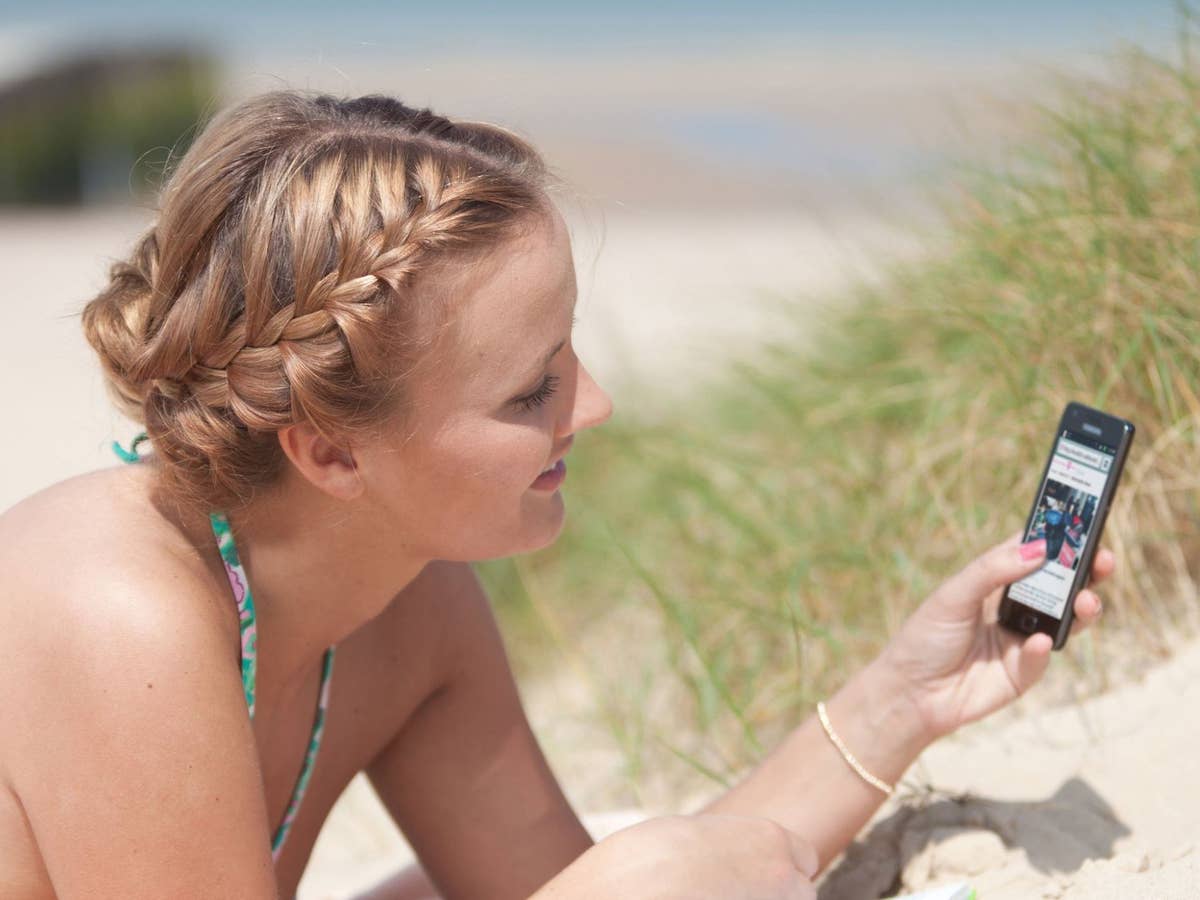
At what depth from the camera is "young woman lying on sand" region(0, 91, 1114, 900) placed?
1385 mm

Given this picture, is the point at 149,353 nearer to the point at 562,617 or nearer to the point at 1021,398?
the point at 1021,398

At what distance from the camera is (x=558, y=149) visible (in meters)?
14.7

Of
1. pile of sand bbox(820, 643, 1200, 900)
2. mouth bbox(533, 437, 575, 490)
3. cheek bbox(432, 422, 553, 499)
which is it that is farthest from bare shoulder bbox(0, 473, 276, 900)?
pile of sand bbox(820, 643, 1200, 900)

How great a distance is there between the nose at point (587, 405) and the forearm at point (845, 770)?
0.54m

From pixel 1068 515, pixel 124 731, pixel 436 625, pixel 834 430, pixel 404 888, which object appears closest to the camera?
pixel 124 731

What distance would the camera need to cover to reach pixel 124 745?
1.37 meters

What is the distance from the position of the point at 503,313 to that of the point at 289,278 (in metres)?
0.24

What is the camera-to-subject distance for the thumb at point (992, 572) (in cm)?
170

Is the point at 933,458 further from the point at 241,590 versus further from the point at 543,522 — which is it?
the point at 241,590

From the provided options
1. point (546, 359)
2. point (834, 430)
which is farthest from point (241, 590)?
point (834, 430)

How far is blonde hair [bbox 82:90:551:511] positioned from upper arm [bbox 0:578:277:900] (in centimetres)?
20

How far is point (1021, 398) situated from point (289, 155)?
156 cm

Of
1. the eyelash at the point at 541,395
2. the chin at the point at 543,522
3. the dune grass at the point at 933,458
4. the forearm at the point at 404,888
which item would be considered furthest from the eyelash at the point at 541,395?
the forearm at the point at 404,888

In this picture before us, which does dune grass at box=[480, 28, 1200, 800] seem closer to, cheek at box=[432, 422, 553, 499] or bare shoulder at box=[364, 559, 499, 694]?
bare shoulder at box=[364, 559, 499, 694]
